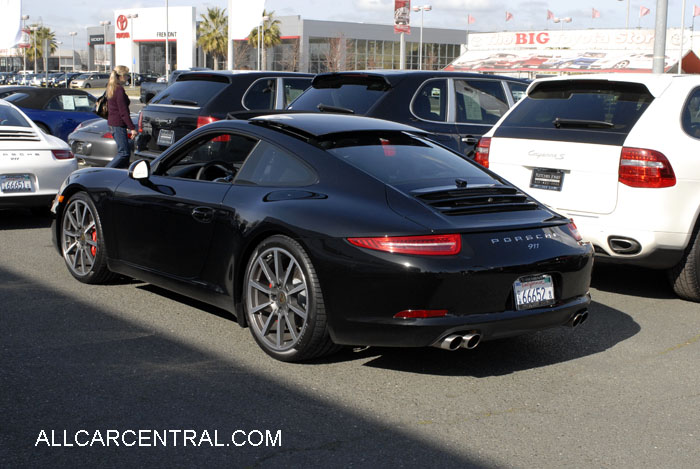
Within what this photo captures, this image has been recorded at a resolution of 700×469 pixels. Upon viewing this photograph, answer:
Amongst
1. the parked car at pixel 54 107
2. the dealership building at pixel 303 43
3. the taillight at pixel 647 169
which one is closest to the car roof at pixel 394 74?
the taillight at pixel 647 169

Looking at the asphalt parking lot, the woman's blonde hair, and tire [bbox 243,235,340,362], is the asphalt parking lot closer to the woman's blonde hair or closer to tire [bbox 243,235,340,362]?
tire [bbox 243,235,340,362]

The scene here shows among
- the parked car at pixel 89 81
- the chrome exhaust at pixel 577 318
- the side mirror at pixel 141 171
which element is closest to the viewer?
the chrome exhaust at pixel 577 318

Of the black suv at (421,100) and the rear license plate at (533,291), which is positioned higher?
the black suv at (421,100)

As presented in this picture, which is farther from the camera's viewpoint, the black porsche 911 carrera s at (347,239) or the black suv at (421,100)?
the black suv at (421,100)

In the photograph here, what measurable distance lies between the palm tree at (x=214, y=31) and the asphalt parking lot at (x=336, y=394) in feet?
295

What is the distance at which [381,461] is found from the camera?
3766 millimetres

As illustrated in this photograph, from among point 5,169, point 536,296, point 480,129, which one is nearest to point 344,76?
point 480,129

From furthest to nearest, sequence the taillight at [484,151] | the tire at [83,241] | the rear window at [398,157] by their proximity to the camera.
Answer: the taillight at [484,151] → the tire at [83,241] → the rear window at [398,157]

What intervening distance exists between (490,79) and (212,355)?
627 cm

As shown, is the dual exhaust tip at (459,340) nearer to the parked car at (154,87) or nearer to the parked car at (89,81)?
the parked car at (154,87)

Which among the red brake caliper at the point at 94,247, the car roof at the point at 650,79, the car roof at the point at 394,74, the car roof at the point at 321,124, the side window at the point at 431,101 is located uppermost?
the car roof at the point at 394,74

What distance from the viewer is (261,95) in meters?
11.7

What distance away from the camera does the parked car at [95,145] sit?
1394cm
